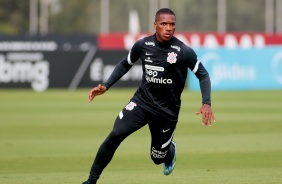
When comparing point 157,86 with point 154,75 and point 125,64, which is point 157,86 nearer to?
point 154,75

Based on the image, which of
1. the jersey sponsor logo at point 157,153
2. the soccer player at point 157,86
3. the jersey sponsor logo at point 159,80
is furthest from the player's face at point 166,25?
the jersey sponsor logo at point 157,153

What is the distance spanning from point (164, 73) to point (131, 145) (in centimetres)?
564

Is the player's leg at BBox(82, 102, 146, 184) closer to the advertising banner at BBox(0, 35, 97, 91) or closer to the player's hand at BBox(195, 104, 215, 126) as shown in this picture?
the player's hand at BBox(195, 104, 215, 126)

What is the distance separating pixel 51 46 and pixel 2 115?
1780 centimetres

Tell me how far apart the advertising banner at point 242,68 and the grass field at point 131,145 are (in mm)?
6240

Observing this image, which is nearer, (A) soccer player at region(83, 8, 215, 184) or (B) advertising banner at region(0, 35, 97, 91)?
(A) soccer player at region(83, 8, 215, 184)

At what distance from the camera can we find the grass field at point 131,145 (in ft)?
36.9

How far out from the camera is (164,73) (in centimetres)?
980

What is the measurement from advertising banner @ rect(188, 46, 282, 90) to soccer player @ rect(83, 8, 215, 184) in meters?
22.7

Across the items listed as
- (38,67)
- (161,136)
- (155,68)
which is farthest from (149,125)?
(38,67)

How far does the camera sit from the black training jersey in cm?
974

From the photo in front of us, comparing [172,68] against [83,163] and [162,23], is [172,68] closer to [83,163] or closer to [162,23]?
[162,23]

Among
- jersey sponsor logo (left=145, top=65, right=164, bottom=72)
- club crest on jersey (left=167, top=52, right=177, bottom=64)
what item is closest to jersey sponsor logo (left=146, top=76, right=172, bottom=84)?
jersey sponsor logo (left=145, top=65, right=164, bottom=72)

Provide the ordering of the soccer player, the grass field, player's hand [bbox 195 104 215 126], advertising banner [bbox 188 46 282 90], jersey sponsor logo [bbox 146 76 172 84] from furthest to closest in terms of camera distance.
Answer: advertising banner [bbox 188 46 282 90] < the grass field < jersey sponsor logo [bbox 146 76 172 84] < the soccer player < player's hand [bbox 195 104 215 126]
